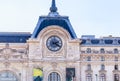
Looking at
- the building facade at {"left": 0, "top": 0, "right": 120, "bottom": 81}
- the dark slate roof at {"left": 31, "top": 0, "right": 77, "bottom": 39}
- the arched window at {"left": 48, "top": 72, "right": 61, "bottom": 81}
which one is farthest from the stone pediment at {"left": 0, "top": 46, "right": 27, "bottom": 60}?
the arched window at {"left": 48, "top": 72, "right": 61, "bottom": 81}

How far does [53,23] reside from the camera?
84.4 metres

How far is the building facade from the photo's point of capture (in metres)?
83.2

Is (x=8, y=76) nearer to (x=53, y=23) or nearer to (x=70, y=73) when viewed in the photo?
(x=70, y=73)

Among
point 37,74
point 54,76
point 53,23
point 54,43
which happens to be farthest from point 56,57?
point 53,23

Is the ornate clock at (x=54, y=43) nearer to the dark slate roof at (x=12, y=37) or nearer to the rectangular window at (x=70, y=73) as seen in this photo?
the rectangular window at (x=70, y=73)

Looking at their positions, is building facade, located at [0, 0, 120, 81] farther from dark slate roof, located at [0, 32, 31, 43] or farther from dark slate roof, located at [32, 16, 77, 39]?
dark slate roof, located at [0, 32, 31, 43]

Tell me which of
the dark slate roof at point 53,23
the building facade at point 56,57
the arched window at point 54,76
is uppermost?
the dark slate roof at point 53,23

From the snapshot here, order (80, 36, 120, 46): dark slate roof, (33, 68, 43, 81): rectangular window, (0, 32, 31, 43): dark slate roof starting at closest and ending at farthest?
(33, 68, 43, 81): rectangular window → (0, 32, 31, 43): dark slate roof → (80, 36, 120, 46): dark slate roof

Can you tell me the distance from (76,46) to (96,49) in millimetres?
4057

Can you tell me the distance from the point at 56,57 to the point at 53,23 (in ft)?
21.1

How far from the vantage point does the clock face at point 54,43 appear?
84.1 m

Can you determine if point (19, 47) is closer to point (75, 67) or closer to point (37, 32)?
point (37, 32)

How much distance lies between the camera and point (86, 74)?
276ft

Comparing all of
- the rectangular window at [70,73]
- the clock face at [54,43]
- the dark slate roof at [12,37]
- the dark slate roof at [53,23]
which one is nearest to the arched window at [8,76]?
the dark slate roof at [12,37]
